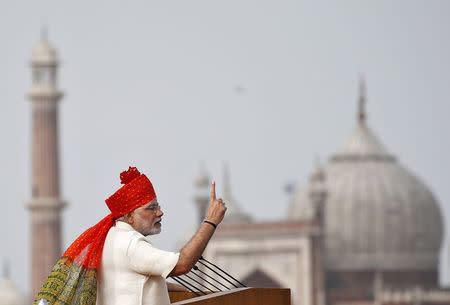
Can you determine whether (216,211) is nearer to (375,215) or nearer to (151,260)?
(151,260)

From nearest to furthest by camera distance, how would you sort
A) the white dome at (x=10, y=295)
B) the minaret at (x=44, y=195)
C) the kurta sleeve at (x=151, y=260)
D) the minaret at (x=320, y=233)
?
the kurta sleeve at (x=151, y=260) → the minaret at (x=44, y=195) → the minaret at (x=320, y=233) → the white dome at (x=10, y=295)

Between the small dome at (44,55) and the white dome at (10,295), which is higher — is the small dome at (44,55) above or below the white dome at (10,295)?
above

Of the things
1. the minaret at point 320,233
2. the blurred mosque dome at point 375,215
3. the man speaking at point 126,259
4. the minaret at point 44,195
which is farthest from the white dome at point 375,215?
the man speaking at point 126,259

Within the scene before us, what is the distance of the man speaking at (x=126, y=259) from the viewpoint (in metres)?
5.56

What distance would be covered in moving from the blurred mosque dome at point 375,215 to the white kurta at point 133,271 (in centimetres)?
6538

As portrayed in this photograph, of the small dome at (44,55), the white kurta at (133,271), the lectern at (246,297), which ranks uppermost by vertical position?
the small dome at (44,55)

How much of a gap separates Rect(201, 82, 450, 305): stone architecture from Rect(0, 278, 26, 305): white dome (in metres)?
7.22

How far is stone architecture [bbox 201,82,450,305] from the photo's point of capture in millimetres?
68625

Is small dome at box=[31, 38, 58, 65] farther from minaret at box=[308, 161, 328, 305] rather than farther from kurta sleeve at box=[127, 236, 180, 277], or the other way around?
kurta sleeve at box=[127, 236, 180, 277]

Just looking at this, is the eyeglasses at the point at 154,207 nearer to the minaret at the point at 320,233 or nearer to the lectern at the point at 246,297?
the lectern at the point at 246,297

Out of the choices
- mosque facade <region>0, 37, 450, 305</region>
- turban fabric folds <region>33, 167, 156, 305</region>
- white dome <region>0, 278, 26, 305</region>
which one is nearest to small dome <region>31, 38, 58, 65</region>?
mosque facade <region>0, 37, 450, 305</region>

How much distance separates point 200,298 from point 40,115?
207ft

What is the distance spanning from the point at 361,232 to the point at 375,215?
85 cm

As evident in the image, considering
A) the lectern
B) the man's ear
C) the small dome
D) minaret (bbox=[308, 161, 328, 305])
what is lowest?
the lectern
